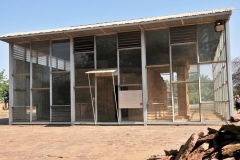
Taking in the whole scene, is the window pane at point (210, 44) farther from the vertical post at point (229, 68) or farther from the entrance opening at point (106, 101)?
the entrance opening at point (106, 101)

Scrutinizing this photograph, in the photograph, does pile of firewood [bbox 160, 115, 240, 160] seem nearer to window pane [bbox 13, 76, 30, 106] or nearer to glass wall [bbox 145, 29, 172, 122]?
glass wall [bbox 145, 29, 172, 122]

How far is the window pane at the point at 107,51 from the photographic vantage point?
41.4 feet

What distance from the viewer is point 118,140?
8.35 meters

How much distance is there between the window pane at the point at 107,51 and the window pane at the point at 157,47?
163 centimetres

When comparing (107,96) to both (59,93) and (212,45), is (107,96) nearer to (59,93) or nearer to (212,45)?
(59,93)

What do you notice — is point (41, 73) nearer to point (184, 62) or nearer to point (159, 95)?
point (159, 95)

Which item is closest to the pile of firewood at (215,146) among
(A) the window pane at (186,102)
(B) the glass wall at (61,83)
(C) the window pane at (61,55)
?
(A) the window pane at (186,102)

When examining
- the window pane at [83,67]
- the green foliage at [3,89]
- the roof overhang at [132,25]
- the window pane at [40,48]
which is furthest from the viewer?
the green foliage at [3,89]

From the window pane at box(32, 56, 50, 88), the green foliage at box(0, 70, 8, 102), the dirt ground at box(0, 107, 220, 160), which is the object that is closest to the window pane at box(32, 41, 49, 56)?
the window pane at box(32, 56, 50, 88)

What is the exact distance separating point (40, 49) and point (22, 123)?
4.04 metres

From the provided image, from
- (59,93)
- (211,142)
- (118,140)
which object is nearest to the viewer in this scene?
(211,142)

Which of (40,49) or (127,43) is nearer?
(127,43)

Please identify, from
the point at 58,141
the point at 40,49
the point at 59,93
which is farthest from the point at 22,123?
the point at 58,141

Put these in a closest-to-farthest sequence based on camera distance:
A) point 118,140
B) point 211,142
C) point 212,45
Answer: point 211,142 < point 118,140 < point 212,45
